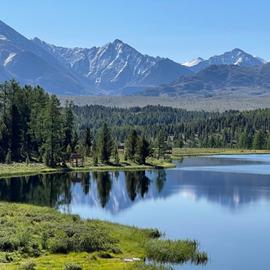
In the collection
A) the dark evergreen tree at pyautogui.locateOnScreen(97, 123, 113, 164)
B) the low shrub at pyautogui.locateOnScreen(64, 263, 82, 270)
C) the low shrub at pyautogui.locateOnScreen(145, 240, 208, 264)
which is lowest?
the low shrub at pyautogui.locateOnScreen(145, 240, 208, 264)

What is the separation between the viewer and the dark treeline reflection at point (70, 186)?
10319 cm

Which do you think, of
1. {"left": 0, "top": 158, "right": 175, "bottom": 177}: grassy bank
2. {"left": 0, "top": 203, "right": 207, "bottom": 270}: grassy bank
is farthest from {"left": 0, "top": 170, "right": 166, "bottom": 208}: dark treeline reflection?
{"left": 0, "top": 203, "right": 207, "bottom": 270}: grassy bank

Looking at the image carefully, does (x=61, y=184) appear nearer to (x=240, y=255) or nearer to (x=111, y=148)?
(x=111, y=148)

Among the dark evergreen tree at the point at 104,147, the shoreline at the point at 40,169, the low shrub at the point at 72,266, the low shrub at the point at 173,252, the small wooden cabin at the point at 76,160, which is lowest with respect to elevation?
the low shrub at the point at 173,252

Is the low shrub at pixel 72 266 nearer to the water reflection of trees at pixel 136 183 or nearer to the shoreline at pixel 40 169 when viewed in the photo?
the water reflection of trees at pixel 136 183

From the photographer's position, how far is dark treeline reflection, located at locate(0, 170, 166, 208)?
10319 centimetres

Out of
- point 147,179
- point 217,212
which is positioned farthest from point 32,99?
point 217,212

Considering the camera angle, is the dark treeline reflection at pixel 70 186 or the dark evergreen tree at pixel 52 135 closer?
the dark treeline reflection at pixel 70 186

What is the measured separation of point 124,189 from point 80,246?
221 ft

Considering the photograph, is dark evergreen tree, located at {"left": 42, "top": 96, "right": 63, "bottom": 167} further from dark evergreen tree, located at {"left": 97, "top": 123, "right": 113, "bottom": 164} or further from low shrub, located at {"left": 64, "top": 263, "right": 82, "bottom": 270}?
low shrub, located at {"left": 64, "top": 263, "right": 82, "bottom": 270}

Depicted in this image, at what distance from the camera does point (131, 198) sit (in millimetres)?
110125

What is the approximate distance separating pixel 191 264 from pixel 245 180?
92.9 meters

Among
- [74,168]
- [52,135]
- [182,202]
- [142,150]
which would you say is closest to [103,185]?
[182,202]

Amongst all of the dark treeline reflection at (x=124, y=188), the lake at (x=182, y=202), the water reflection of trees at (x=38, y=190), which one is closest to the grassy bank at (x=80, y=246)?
the lake at (x=182, y=202)
